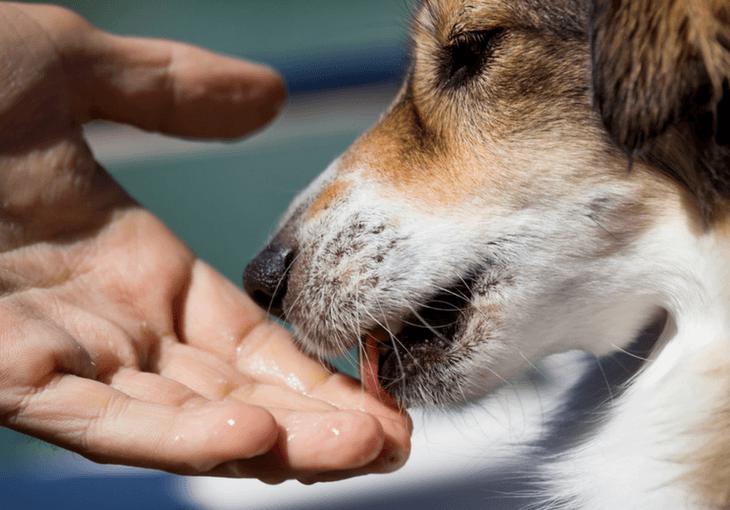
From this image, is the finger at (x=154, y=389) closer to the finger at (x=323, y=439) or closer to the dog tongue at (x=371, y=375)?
the finger at (x=323, y=439)

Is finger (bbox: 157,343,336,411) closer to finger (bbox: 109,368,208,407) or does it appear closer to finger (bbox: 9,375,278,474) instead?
finger (bbox: 109,368,208,407)

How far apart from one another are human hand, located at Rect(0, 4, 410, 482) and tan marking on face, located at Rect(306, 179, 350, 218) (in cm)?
25

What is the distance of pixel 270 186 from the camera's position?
12.8 feet

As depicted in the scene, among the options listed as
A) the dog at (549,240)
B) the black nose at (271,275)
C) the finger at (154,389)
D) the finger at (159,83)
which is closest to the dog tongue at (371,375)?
the dog at (549,240)

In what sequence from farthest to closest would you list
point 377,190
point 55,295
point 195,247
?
point 195,247 < point 55,295 < point 377,190

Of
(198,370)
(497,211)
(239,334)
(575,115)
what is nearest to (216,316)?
(239,334)

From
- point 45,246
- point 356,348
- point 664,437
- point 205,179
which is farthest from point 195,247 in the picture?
point 664,437

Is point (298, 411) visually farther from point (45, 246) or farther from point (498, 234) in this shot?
point (45, 246)

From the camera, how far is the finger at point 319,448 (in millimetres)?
1303

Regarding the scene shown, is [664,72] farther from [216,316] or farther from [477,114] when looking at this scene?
[216,316]

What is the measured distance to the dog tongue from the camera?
5.08ft

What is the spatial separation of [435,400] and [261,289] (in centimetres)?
34

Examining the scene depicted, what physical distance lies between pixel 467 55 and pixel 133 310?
744mm

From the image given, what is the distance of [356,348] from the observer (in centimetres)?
158
